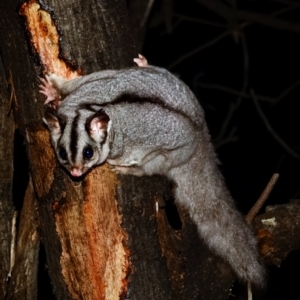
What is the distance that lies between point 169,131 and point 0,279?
51.0 inches

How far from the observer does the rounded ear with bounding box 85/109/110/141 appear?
154 inches

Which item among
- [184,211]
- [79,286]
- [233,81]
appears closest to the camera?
[79,286]

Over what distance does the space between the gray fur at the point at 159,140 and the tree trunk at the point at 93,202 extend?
3.4 inches

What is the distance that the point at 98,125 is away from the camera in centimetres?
399

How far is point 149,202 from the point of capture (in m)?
3.83

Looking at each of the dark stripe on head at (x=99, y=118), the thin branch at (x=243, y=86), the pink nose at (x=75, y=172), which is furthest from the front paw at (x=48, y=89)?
the thin branch at (x=243, y=86)

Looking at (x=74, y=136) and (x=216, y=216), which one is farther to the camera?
(x=216, y=216)

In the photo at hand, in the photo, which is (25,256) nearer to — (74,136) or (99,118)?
(74,136)

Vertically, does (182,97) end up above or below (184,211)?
above

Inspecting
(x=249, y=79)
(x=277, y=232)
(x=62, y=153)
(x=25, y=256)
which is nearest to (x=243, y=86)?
(x=277, y=232)

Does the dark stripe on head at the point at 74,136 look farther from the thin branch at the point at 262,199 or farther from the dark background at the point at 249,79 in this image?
the dark background at the point at 249,79

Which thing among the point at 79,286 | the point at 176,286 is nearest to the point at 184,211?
the point at 176,286

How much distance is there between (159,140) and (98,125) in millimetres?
484

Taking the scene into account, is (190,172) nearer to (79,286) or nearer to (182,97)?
(182,97)
